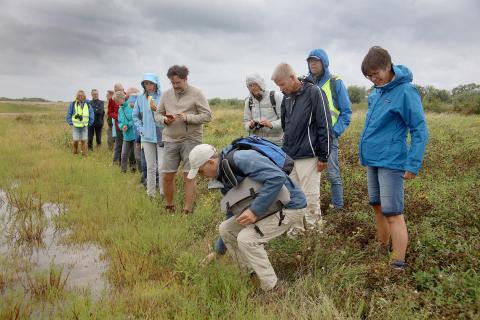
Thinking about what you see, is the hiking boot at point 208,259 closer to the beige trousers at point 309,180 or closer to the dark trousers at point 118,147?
the beige trousers at point 309,180

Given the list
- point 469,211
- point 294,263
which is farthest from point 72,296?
point 469,211

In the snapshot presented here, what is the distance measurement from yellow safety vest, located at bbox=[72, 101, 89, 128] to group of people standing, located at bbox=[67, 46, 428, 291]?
497cm

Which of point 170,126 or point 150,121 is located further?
point 150,121

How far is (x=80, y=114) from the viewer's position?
11.0 m

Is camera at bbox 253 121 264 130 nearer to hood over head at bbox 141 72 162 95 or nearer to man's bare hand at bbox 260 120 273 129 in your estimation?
man's bare hand at bbox 260 120 273 129

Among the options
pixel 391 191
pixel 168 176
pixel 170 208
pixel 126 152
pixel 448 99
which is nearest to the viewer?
pixel 391 191

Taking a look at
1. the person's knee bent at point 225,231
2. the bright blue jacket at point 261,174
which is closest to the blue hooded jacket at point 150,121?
the person's knee bent at point 225,231

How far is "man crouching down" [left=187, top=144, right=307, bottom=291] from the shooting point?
3.36 metres

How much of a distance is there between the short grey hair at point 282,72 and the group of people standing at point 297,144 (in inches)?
0.4

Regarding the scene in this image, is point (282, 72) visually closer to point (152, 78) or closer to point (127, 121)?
point (152, 78)

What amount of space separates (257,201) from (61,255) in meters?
2.66

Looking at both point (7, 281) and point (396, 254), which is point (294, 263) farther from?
point (7, 281)

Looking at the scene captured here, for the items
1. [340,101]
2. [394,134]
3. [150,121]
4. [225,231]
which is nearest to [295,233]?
[225,231]

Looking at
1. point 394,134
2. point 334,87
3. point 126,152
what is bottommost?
point 126,152
